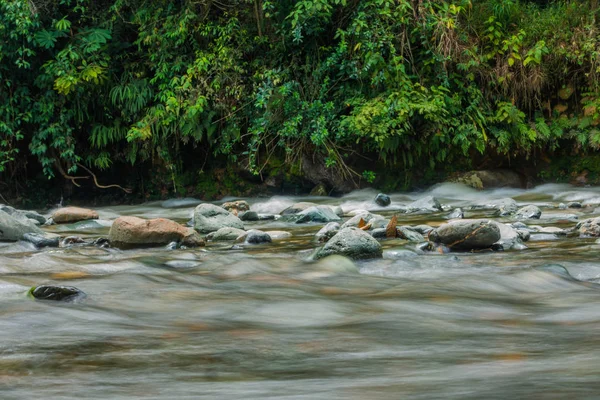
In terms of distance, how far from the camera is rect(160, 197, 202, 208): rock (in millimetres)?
10289

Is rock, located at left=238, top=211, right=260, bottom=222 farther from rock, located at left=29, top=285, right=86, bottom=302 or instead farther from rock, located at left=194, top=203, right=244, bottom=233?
rock, located at left=29, top=285, right=86, bottom=302

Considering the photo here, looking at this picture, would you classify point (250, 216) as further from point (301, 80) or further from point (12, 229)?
point (301, 80)

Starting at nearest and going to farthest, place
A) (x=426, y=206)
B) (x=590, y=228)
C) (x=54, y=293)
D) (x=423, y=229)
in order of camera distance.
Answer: (x=54, y=293) < (x=590, y=228) < (x=423, y=229) < (x=426, y=206)

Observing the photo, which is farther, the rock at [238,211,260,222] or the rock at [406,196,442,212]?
the rock at [406,196,442,212]

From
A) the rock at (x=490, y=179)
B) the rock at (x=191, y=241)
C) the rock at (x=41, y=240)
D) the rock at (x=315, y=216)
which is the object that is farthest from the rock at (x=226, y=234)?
the rock at (x=490, y=179)

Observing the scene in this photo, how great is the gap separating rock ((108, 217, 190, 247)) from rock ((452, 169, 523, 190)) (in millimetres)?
5367

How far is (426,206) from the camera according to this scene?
26.1ft

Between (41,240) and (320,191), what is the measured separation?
17.2ft

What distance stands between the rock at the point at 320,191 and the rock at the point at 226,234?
4447 mm

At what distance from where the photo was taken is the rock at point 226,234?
18.6 ft

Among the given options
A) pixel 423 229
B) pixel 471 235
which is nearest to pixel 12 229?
pixel 423 229

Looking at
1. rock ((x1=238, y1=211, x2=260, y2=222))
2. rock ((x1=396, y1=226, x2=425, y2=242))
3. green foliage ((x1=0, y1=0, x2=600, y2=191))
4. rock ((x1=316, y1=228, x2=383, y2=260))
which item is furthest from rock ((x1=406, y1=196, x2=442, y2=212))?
rock ((x1=316, y1=228, x2=383, y2=260))

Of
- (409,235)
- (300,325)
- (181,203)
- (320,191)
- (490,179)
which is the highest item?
(300,325)

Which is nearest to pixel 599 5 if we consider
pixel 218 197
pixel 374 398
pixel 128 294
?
pixel 218 197
